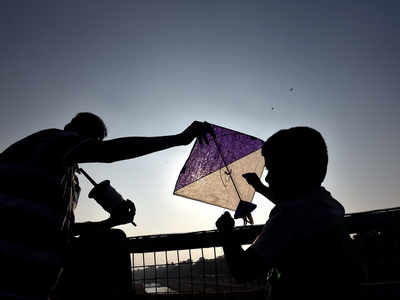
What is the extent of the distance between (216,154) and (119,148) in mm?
1339

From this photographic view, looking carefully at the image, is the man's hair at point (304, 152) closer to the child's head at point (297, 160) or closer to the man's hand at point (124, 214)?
the child's head at point (297, 160)

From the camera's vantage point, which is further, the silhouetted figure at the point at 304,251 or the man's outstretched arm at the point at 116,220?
the man's outstretched arm at the point at 116,220

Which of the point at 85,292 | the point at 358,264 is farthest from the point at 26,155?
the point at 358,264

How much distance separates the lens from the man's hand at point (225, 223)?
1.82 m

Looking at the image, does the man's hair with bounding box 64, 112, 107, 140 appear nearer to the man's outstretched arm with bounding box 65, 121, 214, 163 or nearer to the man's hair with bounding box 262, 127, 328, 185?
the man's outstretched arm with bounding box 65, 121, 214, 163

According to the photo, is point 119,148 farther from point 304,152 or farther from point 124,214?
point 304,152

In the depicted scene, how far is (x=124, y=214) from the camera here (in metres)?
2.79

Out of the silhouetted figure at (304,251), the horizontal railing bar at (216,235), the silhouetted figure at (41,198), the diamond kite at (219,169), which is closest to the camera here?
the silhouetted figure at (304,251)

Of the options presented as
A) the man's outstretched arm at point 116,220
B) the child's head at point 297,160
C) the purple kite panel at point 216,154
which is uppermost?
the purple kite panel at point 216,154

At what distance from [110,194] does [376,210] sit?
2547 mm

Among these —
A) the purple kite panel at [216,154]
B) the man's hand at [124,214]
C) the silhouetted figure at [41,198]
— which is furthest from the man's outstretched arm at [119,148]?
the man's hand at [124,214]

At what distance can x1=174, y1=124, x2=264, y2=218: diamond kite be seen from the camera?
2998mm

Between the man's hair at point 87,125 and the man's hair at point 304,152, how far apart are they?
1.46m

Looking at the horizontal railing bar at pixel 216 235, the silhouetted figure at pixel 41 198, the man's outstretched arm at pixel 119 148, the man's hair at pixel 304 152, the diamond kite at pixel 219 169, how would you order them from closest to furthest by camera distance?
1. the silhouetted figure at pixel 41 198
2. the man's hair at pixel 304 152
3. the man's outstretched arm at pixel 119 148
4. the horizontal railing bar at pixel 216 235
5. the diamond kite at pixel 219 169
